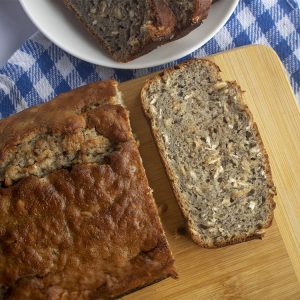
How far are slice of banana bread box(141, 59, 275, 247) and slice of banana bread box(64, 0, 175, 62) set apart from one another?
238 mm

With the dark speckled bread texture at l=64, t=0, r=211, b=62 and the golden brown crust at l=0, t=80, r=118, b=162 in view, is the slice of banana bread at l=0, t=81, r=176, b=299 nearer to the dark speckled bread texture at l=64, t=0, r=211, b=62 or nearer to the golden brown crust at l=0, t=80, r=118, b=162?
the golden brown crust at l=0, t=80, r=118, b=162

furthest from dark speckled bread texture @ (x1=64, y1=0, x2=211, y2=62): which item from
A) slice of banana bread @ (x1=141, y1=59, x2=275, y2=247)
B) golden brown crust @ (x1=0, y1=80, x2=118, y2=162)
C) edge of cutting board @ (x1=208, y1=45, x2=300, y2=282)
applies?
golden brown crust @ (x1=0, y1=80, x2=118, y2=162)

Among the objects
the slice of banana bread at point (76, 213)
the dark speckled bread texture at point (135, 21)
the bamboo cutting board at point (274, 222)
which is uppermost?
the dark speckled bread texture at point (135, 21)

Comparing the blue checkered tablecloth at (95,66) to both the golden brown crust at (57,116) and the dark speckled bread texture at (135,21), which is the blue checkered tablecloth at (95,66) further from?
the golden brown crust at (57,116)

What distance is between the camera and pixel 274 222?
3.30 metres

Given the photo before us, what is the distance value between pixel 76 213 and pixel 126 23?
1321 mm

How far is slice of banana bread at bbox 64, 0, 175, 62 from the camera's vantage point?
10.5ft

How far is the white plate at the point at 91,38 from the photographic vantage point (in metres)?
3.36

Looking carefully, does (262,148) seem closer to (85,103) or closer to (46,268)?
(85,103)

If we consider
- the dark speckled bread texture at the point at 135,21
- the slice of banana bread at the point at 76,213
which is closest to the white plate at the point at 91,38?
the dark speckled bread texture at the point at 135,21

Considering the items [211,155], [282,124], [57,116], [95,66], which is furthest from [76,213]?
[282,124]

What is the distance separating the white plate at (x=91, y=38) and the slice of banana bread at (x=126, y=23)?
59mm

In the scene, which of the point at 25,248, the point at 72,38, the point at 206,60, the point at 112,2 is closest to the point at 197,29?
the point at 206,60

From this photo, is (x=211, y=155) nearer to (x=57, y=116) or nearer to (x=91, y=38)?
(x=57, y=116)
